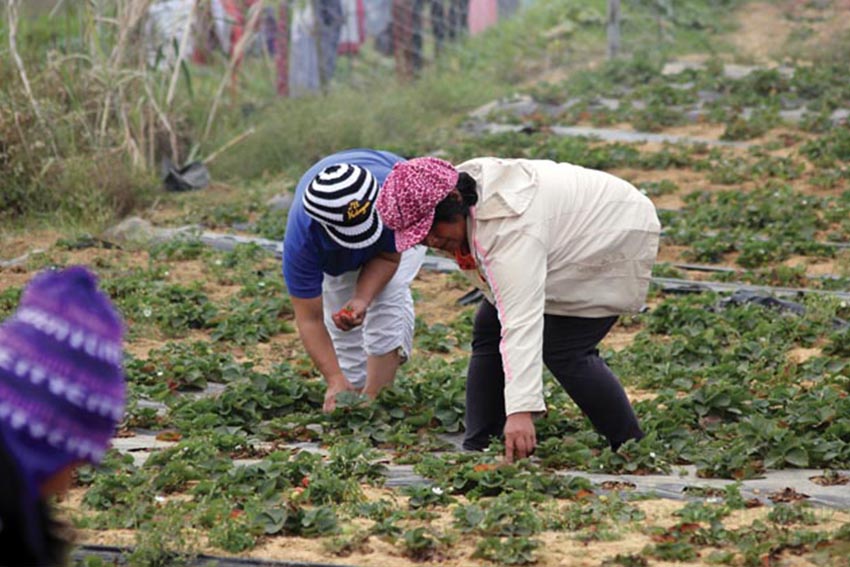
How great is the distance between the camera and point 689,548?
12.5 ft

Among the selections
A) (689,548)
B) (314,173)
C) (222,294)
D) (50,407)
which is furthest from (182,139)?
(50,407)

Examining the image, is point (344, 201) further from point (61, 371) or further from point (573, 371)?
point (61, 371)

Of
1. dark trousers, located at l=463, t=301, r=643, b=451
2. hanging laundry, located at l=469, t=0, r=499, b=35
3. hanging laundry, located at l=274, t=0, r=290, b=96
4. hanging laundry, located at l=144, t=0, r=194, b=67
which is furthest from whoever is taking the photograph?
hanging laundry, located at l=469, t=0, r=499, b=35

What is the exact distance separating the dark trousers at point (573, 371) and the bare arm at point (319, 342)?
2.20 ft

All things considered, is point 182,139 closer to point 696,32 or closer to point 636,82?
point 636,82

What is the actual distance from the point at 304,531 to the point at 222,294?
14.4 feet

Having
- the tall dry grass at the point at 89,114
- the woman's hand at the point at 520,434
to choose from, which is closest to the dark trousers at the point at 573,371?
the woman's hand at the point at 520,434

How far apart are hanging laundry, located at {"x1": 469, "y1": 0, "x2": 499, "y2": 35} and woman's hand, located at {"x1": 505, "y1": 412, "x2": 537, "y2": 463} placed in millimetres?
12721

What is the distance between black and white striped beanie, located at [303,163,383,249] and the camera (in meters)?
5.06

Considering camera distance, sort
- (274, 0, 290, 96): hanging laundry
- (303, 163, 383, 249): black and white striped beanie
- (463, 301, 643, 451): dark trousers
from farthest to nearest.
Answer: (274, 0, 290, 96): hanging laundry < (303, 163, 383, 249): black and white striped beanie < (463, 301, 643, 451): dark trousers

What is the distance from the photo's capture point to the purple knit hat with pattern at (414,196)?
4410 mm

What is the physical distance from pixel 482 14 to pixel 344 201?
42.4 feet

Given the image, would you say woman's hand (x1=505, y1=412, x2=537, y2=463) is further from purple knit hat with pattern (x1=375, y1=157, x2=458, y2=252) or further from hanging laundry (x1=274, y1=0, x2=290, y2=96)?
hanging laundry (x1=274, y1=0, x2=290, y2=96)

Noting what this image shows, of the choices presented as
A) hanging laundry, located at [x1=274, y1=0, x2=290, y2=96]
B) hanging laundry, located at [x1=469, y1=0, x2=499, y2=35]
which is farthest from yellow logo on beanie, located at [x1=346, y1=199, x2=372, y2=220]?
hanging laundry, located at [x1=469, y1=0, x2=499, y2=35]
